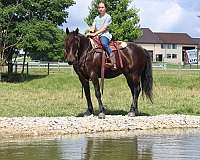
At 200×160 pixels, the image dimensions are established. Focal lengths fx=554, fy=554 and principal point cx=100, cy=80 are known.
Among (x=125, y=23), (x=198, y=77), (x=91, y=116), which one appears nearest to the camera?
(x=91, y=116)

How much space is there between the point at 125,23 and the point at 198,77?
638 inches

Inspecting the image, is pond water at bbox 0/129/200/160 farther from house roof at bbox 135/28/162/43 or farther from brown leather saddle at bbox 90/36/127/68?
house roof at bbox 135/28/162/43

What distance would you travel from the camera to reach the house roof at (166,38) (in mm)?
119562

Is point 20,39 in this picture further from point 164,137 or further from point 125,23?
point 164,137

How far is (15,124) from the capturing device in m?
12.1

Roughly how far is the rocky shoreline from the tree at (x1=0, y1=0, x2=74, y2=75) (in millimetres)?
28629

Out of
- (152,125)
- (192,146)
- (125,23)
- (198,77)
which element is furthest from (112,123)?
(125,23)

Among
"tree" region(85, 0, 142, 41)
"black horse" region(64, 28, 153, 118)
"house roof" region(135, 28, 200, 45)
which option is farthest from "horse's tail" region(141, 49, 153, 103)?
"house roof" region(135, 28, 200, 45)

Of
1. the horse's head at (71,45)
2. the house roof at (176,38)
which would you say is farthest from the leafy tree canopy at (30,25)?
the house roof at (176,38)

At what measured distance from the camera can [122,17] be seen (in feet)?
169

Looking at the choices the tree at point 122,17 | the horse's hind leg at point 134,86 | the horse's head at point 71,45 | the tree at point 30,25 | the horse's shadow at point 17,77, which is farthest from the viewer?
the tree at point 122,17

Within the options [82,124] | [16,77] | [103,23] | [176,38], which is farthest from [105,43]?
[176,38]

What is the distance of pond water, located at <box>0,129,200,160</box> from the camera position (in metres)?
8.80

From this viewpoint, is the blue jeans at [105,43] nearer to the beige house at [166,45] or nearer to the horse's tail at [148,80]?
the horse's tail at [148,80]
